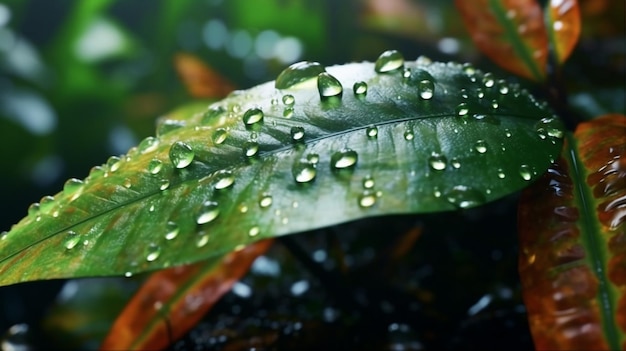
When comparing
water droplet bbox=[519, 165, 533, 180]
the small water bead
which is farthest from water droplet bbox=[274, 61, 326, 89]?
water droplet bbox=[519, 165, 533, 180]

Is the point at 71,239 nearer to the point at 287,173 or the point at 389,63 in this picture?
the point at 287,173

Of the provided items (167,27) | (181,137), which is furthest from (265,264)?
(167,27)

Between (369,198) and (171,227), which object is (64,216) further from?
(369,198)

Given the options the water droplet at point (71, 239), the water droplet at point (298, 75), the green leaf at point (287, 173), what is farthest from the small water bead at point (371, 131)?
the water droplet at point (71, 239)

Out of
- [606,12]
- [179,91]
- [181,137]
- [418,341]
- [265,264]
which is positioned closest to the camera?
[181,137]

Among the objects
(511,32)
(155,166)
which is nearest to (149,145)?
(155,166)

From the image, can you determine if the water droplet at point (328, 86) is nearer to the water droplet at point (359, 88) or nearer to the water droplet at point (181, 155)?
the water droplet at point (359, 88)
